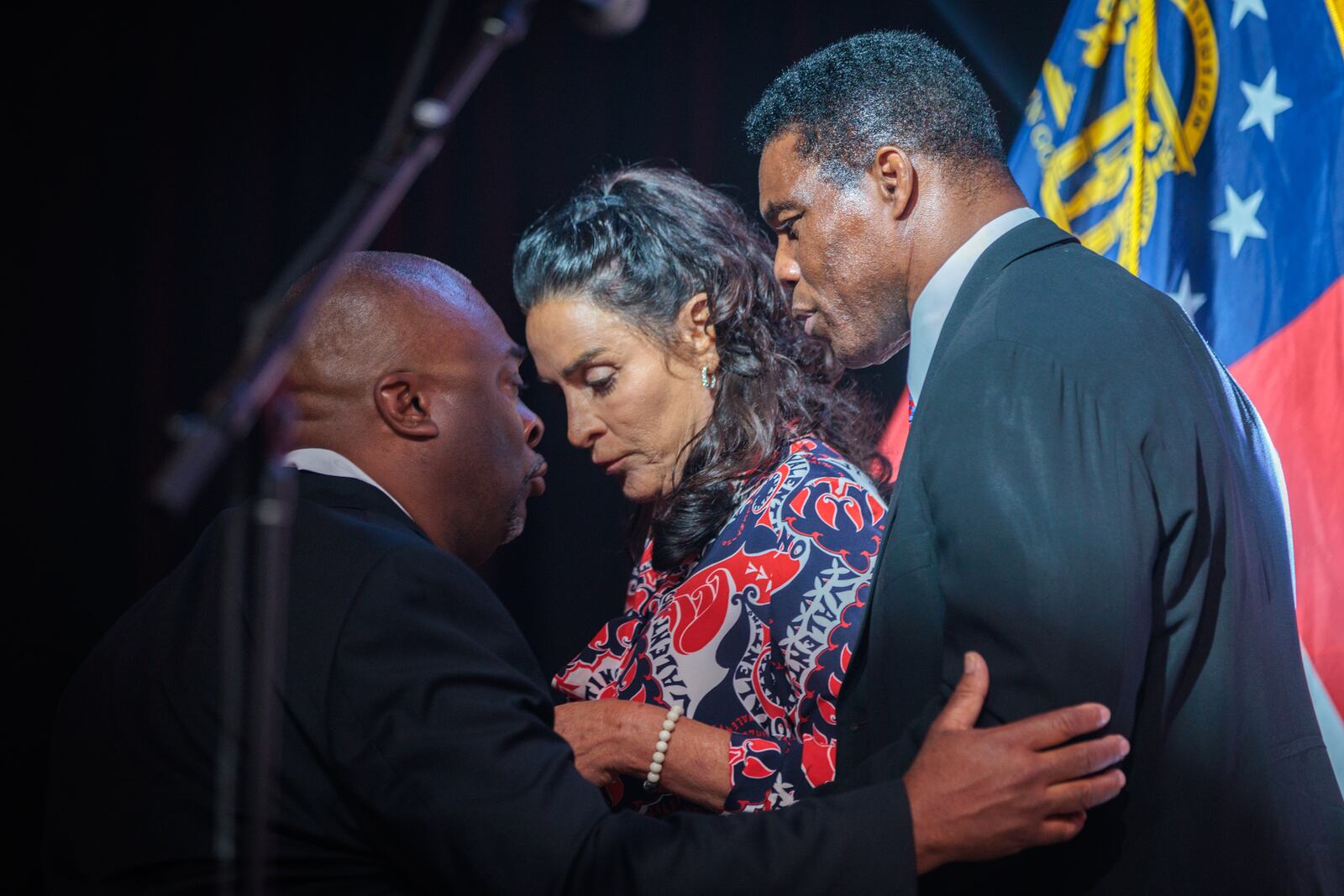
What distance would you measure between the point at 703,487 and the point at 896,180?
0.67 m

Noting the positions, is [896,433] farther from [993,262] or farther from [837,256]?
[993,262]

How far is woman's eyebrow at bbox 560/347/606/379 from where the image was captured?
7.69 feet

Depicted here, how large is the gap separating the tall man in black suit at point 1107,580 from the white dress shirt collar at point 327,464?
722 millimetres

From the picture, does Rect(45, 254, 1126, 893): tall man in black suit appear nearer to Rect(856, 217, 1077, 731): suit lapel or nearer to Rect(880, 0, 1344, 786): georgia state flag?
Rect(856, 217, 1077, 731): suit lapel

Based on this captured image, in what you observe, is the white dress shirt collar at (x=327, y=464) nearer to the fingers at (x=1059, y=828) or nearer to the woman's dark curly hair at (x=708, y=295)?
the woman's dark curly hair at (x=708, y=295)

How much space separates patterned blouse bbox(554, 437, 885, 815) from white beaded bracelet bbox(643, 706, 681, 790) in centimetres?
5

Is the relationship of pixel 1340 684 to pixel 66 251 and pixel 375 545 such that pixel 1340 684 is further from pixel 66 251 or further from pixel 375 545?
pixel 66 251

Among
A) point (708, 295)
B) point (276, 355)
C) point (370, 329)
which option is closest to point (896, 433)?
point (708, 295)

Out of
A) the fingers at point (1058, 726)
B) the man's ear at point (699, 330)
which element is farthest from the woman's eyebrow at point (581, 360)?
the fingers at point (1058, 726)

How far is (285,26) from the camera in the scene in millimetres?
2859

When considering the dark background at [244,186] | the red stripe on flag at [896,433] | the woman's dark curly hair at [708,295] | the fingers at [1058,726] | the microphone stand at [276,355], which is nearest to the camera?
the microphone stand at [276,355]

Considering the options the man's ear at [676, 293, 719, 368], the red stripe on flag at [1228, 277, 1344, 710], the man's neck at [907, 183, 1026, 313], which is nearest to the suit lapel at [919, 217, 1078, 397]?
the man's neck at [907, 183, 1026, 313]

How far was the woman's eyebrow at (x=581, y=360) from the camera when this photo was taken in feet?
7.69

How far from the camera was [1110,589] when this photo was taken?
4.07ft
